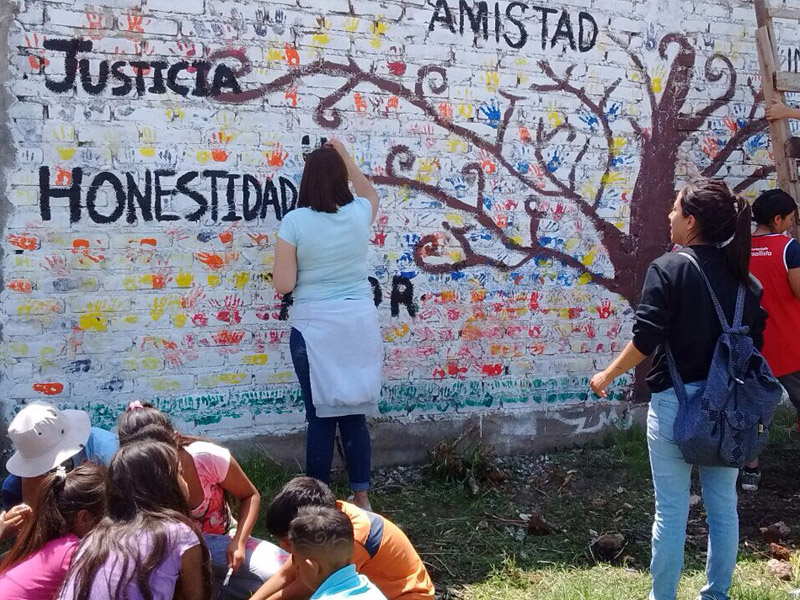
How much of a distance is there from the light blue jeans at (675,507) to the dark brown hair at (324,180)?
5.56 ft

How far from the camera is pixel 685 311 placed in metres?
2.88

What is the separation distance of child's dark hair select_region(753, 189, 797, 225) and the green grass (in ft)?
4.98

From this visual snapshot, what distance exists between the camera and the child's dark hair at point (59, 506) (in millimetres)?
2371

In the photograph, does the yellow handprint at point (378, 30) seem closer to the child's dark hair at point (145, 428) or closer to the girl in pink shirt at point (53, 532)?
the child's dark hair at point (145, 428)

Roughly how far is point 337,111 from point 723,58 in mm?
2642

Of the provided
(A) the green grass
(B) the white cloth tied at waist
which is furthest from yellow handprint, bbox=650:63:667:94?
(B) the white cloth tied at waist

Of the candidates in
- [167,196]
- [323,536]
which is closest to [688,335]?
[323,536]

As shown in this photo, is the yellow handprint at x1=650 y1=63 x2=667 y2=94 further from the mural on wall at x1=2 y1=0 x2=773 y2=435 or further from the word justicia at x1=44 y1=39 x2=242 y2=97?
the word justicia at x1=44 y1=39 x2=242 y2=97

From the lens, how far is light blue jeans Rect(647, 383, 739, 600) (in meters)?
2.91

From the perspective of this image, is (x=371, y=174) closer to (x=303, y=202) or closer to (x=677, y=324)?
(x=303, y=202)

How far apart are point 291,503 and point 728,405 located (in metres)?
1.50

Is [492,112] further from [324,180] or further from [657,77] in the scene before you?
[324,180]

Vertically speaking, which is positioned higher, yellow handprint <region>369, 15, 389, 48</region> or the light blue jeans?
yellow handprint <region>369, 15, 389, 48</region>

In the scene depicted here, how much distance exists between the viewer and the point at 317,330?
3.78 meters
